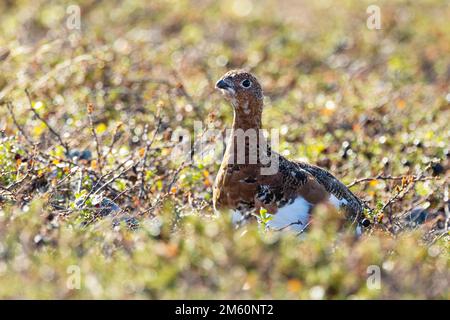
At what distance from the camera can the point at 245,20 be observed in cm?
1388

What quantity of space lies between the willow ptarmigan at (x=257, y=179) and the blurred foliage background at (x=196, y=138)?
0.34m

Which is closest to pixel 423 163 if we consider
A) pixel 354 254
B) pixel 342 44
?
pixel 354 254

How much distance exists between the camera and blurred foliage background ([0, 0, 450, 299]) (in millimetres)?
3926

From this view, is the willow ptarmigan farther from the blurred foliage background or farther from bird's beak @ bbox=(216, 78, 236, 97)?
the blurred foliage background

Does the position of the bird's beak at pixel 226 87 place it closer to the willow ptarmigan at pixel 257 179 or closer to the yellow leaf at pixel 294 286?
the willow ptarmigan at pixel 257 179

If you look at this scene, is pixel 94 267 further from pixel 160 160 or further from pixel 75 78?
pixel 75 78

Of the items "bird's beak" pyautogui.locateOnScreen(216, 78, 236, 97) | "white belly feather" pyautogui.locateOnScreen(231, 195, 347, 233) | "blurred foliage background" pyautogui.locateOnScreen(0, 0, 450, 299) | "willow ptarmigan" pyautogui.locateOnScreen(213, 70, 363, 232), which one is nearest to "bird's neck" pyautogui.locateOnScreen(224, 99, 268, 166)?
"willow ptarmigan" pyautogui.locateOnScreen(213, 70, 363, 232)

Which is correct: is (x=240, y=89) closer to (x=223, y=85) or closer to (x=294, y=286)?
(x=223, y=85)

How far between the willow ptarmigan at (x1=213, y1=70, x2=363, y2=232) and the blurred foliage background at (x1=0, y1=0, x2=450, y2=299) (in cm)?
34

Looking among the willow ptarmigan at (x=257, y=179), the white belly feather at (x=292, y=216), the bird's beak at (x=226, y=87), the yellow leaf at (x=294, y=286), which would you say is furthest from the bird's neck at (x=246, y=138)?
the yellow leaf at (x=294, y=286)

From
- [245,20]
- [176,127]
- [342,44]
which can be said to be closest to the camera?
[176,127]

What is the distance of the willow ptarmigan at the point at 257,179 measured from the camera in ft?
17.6
